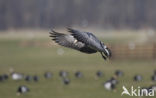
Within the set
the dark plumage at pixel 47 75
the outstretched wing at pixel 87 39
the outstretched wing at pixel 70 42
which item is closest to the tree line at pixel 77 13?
the dark plumage at pixel 47 75

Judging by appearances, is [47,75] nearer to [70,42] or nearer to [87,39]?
[70,42]

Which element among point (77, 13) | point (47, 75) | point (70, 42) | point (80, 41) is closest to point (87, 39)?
point (80, 41)

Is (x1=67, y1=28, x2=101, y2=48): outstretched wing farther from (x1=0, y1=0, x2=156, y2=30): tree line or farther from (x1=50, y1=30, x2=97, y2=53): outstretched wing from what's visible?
(x1=0, y1=0, x2=156, y2=30): tree line

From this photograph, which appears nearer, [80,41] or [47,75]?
[80,41]

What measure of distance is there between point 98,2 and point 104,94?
144 meters

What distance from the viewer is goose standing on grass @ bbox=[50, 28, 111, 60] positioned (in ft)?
48.8

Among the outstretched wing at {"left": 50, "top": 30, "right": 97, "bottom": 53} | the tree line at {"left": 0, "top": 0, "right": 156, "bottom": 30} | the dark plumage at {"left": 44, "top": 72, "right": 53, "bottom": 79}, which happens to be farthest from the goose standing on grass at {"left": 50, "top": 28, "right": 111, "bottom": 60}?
the tree line at {"left": 0, "top": 0, "right": 156, "bottom": 30}

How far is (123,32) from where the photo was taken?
511ft

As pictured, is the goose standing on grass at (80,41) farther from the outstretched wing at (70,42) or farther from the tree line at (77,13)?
the tree line at (77,13)

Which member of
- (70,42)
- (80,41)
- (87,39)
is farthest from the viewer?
(70,42)

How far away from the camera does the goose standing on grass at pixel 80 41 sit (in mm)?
14867

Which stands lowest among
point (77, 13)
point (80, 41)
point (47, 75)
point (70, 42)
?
point (80, 41)

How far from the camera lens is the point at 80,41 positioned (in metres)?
15.1

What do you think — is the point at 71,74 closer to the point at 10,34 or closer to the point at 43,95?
the point at 43,95
